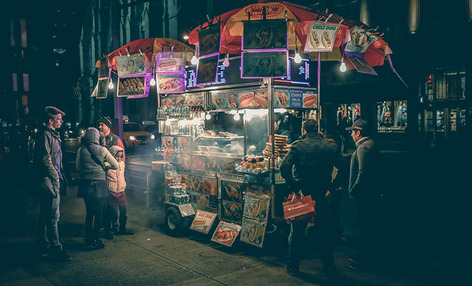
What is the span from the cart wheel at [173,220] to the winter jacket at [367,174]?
349 cm

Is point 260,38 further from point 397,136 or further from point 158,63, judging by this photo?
point 397,136

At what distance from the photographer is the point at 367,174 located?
5387 millimetres

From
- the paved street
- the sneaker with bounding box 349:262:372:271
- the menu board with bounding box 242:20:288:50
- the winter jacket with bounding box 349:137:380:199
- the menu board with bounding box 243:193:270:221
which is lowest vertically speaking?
the paved street

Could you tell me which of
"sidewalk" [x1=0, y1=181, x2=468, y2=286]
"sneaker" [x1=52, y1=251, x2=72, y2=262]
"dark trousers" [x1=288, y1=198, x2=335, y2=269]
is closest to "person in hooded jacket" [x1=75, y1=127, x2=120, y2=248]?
"sidewalk" [x1=0, y1=181, x2=468, y2=286]

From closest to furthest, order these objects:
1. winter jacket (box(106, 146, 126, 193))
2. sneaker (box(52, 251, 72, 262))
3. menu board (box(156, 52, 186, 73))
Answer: sneaker (box(52, 251, 72, 262)) → winter jacket (box(106, 146, 126, 193)) → menu board (box(156, 52, 186, 73))

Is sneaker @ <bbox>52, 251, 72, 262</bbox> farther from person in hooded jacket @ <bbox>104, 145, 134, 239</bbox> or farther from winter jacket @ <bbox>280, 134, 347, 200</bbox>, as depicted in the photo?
winter jacket @ <bbox>280, 134, 347, 200</bbox>

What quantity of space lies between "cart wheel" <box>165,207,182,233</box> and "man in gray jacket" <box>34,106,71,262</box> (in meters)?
2.09

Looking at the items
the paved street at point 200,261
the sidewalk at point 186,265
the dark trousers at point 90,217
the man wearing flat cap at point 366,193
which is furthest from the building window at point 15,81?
the man wearing flat cap at point 366,193

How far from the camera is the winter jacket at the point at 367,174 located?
5371 mm

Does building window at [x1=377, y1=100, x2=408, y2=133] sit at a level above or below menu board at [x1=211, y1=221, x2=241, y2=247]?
above

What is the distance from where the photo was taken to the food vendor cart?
632 cm

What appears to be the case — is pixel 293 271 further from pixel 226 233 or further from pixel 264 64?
pixel 264 64

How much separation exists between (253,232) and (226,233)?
0.63 metres

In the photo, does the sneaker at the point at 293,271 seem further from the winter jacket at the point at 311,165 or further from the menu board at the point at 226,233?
the menu board at the point at 226,233
